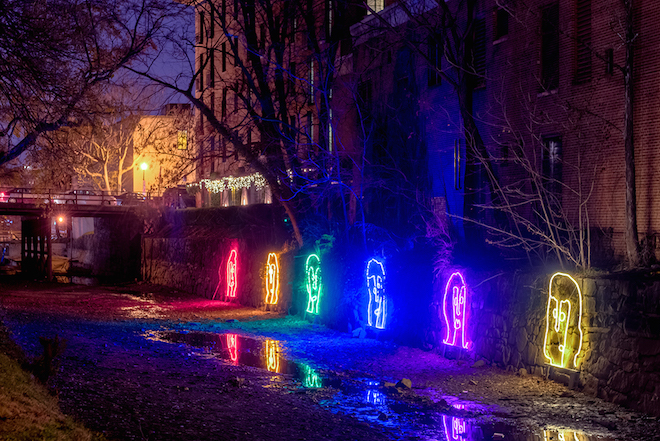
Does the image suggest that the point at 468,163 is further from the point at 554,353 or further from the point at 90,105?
the point at 90,105

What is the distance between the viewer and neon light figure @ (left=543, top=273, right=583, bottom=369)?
428 inches

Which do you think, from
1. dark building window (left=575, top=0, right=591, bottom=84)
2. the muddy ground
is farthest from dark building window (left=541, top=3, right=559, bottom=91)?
the muddy ground

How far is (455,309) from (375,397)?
14.3ft

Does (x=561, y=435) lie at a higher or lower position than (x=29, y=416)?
lower

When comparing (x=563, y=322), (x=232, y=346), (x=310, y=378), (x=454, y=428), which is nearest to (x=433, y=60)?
(x=232, y=346)

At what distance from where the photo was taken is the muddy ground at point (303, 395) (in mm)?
8094

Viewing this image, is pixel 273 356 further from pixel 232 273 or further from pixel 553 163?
pixel 232 273

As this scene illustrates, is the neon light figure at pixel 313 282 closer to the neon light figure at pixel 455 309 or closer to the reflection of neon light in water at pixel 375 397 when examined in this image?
the neon light figure at pixel 455 309

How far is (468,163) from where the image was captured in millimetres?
19953

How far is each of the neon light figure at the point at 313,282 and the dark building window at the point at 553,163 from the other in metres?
7.29

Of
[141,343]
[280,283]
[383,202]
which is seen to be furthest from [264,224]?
[141,343]

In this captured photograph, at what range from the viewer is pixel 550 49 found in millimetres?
18797

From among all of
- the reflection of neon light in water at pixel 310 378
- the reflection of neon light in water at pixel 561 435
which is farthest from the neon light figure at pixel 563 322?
the reflection of neon light in water at pixel 310 378

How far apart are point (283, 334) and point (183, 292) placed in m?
15.9
